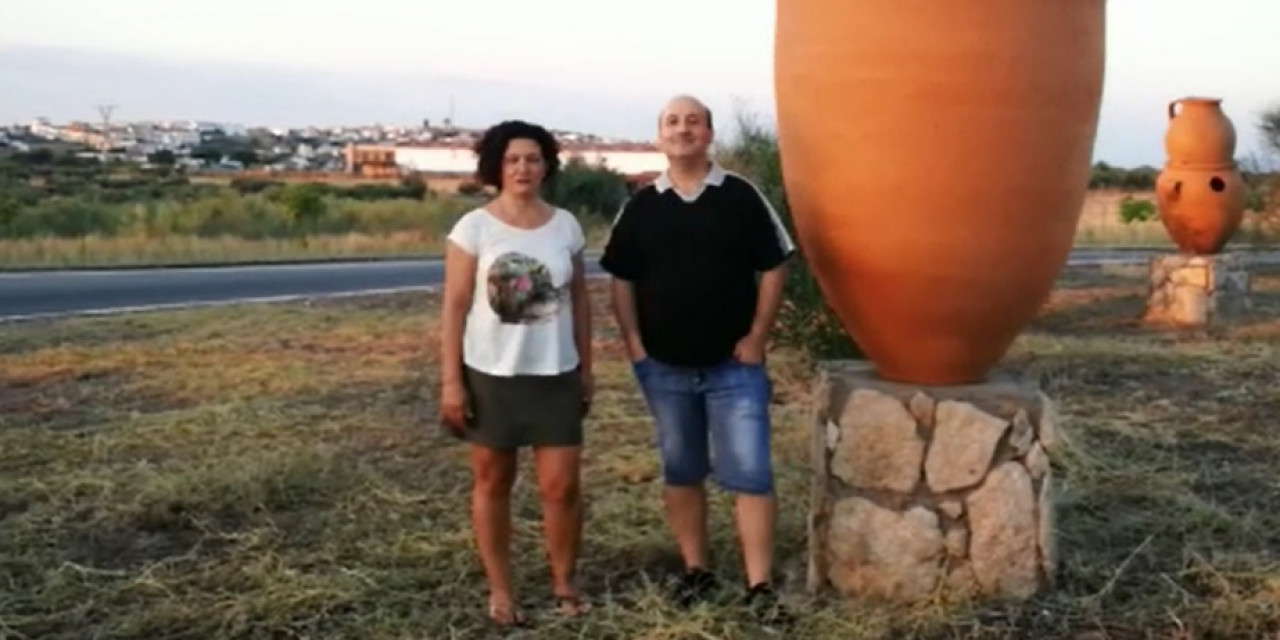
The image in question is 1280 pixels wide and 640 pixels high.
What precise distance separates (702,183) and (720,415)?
0.65 m

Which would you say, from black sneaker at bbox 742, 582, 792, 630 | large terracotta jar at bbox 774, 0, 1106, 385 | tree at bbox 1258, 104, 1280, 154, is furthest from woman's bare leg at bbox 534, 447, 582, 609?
tree at bbox 1258, 104, 1280, 154

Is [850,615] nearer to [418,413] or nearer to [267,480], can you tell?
[267,480]

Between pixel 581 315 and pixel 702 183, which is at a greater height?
pixel 702 183

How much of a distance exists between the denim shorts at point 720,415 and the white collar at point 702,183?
48 cm

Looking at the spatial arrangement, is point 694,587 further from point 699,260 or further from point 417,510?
point 417,510

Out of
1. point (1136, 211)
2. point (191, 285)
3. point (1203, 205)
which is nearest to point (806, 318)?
point (1203, 205)

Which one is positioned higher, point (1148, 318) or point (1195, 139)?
point (1195, 139)

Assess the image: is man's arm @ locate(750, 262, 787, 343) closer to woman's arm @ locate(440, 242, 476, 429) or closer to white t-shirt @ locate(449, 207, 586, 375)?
white t-shirt @ locate(449, 207, 586, 375)

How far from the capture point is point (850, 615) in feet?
14.2

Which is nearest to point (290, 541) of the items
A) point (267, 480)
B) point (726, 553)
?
point (267, 480)

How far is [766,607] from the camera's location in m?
4.35

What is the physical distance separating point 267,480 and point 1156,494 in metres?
3.44

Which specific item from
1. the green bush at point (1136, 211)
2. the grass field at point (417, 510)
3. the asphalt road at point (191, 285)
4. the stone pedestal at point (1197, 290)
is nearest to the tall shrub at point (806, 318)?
the grass field at point (417, 510)

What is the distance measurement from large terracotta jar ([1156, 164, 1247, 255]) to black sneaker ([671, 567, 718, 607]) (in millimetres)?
10178
